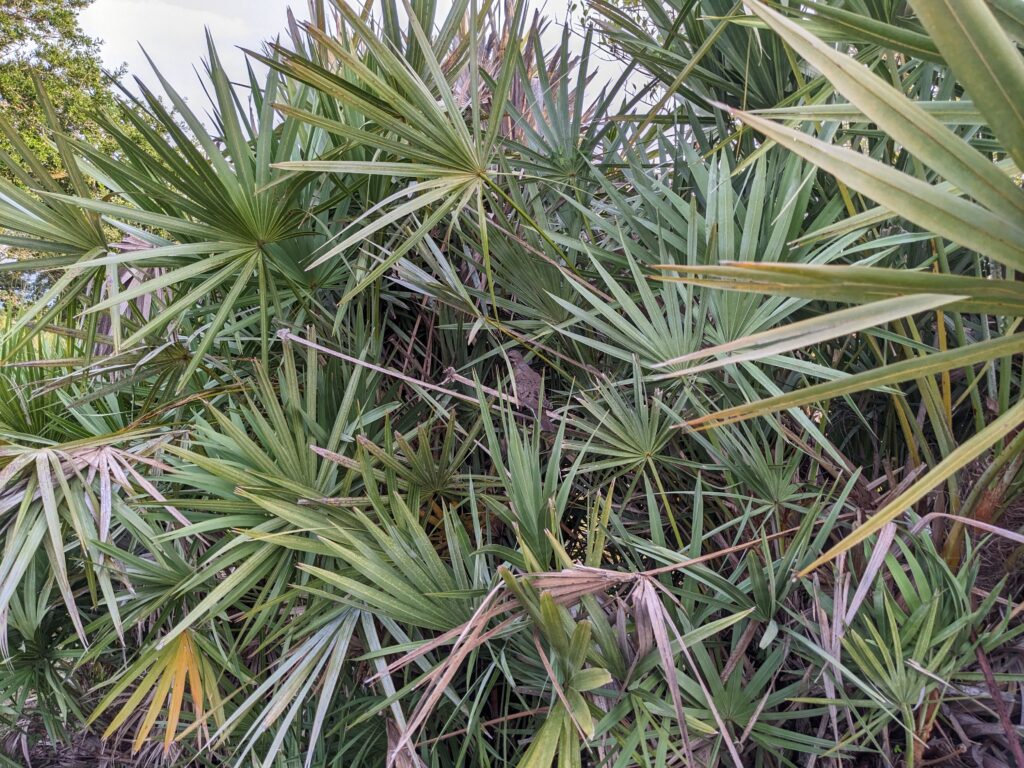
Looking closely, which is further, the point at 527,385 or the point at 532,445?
the point at 527,385

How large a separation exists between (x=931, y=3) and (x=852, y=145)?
1.06 meters

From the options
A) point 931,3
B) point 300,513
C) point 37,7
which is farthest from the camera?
point 37,7

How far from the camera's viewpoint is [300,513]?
120 cm

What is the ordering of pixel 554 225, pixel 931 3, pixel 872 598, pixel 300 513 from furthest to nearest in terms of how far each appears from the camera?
1. pixel 554 225
2. pixel 300 513
3. pixel 872 598
4. pixel 931 3

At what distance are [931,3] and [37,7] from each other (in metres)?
11.8

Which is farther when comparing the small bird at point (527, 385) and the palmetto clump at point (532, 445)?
the small bird at point (527, 385)

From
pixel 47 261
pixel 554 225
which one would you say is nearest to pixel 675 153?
pixel 554 225

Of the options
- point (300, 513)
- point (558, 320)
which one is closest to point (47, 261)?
point (300, 513)

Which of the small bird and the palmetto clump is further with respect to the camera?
the small bird

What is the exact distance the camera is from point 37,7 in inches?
354

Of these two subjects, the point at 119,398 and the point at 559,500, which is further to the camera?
the point at 119,398

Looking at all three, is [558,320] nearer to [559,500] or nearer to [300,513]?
[559,500]

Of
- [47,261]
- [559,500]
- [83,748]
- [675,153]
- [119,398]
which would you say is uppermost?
[47,261]

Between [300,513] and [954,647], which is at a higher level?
[300,513]
